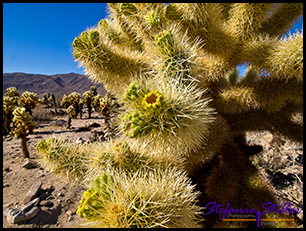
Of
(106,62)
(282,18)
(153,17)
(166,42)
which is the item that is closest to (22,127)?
(106,62)

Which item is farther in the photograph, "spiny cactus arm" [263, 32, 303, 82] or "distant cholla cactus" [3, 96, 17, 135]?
"distant cholla cactus" [3, 96, 17, 135]

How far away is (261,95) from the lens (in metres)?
1.65

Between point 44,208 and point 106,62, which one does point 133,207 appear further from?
point 44,208

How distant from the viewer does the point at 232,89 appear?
182 cm

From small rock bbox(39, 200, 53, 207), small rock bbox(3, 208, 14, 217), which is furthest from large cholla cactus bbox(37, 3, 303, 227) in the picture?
small rock bbox(3, 208, 14, 217)

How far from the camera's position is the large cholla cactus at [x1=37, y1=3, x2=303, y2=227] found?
2.83 ft

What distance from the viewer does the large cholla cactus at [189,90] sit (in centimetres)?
86

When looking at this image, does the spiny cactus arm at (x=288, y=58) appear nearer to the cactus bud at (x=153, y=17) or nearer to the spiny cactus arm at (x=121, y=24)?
the cactus bud at (x=153, y=17)

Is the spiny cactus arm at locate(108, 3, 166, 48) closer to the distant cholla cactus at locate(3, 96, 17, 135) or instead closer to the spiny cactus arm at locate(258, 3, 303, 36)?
the spiny cactus arm at locate(258, 3, 303, 36)

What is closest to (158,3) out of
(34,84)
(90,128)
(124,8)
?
(124,8)

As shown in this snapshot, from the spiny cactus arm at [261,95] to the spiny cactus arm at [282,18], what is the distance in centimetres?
64

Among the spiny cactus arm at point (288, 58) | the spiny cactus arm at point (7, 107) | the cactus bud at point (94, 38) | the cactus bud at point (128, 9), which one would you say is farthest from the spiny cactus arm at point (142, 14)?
the spiny cactus arm at point (7, 107)

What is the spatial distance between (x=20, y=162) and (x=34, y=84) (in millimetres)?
106816

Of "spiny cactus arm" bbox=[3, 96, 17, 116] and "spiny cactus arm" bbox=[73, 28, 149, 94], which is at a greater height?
"spiny cactus arm" bbox=[73, 28, 149, 94]
